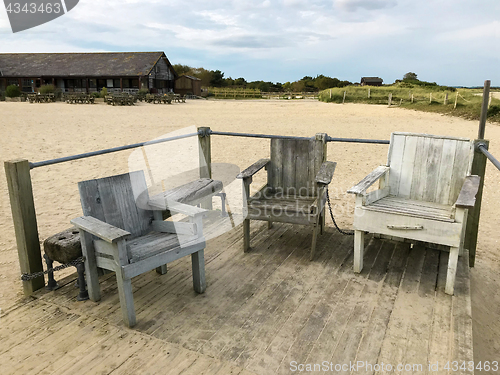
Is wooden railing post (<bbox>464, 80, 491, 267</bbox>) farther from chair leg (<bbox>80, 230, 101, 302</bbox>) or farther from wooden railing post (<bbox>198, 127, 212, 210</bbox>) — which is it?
chair leg (<bbox>80, 230, 101, 302</bbox>)

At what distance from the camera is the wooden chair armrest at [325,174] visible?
3.19m

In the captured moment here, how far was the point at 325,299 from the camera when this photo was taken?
8.64 feet

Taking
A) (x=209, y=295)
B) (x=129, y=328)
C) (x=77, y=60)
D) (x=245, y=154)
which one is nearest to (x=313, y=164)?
(x=209, y=295)

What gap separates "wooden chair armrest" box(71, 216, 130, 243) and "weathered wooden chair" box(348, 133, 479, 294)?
1.61 meters

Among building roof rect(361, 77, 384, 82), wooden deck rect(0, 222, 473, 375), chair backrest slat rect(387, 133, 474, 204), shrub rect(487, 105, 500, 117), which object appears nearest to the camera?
wooden deck rect(0, 222, 473, 375)

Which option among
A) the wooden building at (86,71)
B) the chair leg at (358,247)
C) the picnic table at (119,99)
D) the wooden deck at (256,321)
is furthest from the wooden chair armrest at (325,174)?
the wooden building at (86,71)

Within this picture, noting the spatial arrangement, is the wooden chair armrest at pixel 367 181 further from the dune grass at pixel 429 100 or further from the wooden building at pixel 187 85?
the wooden building at pixel 187 85

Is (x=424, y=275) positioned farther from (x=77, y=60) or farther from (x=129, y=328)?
(x=77, y=60)

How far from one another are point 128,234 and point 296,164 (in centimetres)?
202

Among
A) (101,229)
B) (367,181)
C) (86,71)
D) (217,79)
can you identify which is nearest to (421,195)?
(367,181)

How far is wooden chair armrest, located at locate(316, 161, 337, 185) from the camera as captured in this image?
10.5 feet

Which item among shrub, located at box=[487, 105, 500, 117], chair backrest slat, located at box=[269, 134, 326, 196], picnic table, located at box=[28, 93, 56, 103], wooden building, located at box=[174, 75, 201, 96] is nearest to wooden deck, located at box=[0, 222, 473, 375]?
chair backrest slat, located at box=[269, 134, 326, 196]

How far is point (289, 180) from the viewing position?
3867 millimetres

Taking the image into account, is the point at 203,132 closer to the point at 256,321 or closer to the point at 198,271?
the point at 198,271
